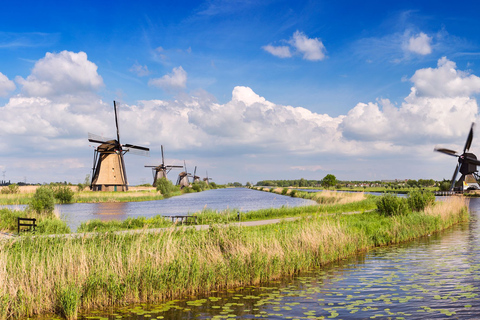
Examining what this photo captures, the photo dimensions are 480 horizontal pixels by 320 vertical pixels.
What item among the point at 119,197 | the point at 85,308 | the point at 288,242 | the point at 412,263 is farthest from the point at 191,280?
the point at 119,197

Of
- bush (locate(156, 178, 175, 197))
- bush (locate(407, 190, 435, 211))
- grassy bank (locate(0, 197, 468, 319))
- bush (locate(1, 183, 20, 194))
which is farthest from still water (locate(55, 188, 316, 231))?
bush (locate(156, 178, 175, 197))

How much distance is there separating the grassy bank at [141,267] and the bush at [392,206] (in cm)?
1458

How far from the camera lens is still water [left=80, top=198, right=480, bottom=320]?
896 centimetres

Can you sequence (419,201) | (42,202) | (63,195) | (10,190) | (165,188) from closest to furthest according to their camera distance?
1. (419,201)
2. (42,202)
3. (63,195)
4. (10,190)
5. (165,188)

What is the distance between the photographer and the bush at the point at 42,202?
2928 centimetres

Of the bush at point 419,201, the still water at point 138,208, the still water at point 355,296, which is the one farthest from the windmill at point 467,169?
the still water at point 355,296

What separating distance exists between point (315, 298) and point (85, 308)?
595cm

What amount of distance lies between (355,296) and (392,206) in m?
19.7

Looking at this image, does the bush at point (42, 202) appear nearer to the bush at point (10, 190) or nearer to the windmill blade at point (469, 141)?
the bush at point (10, 190)

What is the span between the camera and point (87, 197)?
60156mm

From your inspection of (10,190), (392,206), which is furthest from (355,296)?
(10,190)

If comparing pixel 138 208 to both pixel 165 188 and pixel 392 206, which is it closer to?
pixel 165 188

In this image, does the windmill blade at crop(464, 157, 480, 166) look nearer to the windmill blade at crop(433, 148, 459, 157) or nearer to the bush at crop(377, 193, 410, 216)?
the windmill blade at crop(433, 148, 459, 157)

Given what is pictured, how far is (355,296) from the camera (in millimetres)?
10477
